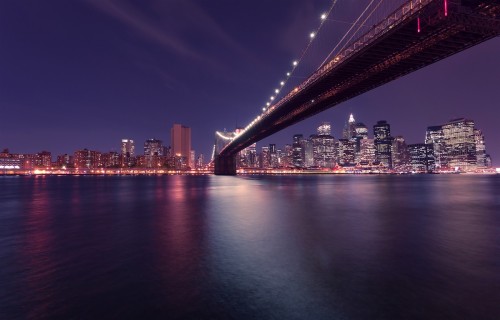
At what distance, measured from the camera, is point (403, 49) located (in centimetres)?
2566

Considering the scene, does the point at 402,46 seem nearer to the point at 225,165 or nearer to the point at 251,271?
the point at 251,271

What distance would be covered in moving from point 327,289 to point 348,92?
115 feet

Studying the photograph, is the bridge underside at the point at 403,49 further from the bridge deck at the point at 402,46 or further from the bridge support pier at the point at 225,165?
the bridge support pier at the point at 225,165

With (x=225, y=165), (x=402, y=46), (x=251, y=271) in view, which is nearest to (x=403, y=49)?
(x=402, y=46)

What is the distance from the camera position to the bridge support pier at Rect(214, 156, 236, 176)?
115581mm

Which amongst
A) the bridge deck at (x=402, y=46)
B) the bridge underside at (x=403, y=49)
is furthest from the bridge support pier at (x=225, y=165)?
the bridge deck at (x=402, y=46)

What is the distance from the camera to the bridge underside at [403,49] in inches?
727

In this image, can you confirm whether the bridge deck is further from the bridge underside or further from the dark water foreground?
the dark water foreground

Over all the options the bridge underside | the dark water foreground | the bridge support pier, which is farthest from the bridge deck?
the bridge support pier

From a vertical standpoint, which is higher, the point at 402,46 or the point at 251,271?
the point at 402,46

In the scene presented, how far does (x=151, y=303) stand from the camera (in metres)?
6.59

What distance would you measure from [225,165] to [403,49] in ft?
309

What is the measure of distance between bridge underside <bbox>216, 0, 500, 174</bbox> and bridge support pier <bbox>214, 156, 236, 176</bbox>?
229ft

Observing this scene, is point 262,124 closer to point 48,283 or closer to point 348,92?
point 348,92
